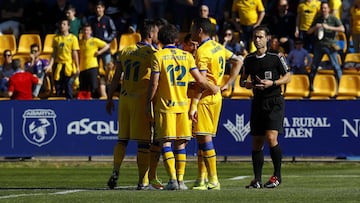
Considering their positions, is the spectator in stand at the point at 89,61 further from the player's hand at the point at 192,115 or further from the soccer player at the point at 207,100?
the player's hand at the point at 192,115

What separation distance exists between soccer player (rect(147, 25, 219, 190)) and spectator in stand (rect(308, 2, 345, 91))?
13.6m

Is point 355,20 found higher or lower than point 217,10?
lower

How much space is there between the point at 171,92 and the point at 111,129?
36.0 ft

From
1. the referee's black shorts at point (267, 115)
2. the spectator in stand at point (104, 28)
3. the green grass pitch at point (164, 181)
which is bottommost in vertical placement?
the green grass pitch at point (164, 181)

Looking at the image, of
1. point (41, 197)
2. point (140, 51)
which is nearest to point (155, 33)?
point (140, 51)

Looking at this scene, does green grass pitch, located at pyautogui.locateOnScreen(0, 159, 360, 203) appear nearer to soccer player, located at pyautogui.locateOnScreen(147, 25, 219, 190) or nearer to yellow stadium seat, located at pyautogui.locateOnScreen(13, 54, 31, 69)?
soccer player, located at pyautogui.locateOnScreen(147, 25, 219, 190)

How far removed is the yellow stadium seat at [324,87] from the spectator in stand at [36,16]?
8.35 metres

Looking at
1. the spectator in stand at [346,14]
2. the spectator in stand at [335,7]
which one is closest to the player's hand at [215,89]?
the spectator in stand at [335,7]

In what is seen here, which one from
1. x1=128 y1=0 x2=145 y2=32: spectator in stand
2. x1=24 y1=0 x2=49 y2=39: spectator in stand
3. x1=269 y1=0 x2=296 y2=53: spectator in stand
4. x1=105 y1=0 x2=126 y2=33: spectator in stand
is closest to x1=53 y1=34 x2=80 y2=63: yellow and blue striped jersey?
x1=105 y1=0 x2=126 y2=33: spectator in stand

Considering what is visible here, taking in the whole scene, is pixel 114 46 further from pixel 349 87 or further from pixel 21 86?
pixel 349 87

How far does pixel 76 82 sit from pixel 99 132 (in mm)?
3494

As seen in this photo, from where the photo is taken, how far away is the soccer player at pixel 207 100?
15266mm

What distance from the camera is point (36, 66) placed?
2889 centimetres

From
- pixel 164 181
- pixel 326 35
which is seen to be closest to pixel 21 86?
pixel 326 35
